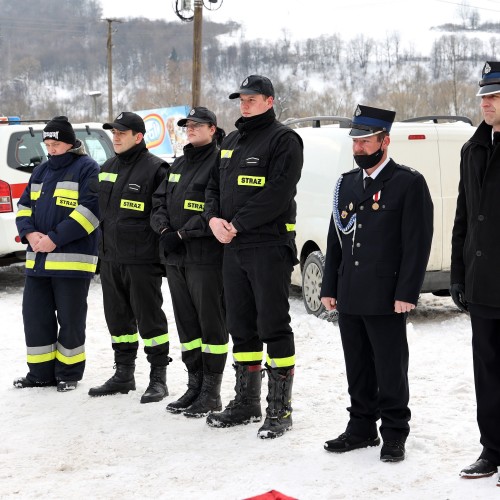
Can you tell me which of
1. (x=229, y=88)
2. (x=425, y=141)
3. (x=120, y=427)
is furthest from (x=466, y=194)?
(x=229, y=88)

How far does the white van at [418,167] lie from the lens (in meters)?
8.95

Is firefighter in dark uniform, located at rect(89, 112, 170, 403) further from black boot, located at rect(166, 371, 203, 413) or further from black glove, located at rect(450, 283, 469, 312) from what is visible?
black glove, located at rect(450, 283, 469, 312)

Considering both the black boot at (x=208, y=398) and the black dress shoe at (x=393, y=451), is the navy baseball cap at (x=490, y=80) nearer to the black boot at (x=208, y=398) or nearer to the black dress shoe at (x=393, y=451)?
the black dress shoe at (x=393, y=451)

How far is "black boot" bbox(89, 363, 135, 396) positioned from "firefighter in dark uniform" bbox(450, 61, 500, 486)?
2975 mm

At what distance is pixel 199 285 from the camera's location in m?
6.11

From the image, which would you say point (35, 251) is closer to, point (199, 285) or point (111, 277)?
point (111, 277)

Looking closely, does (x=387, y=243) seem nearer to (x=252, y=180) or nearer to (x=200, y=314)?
(x=252, y=180)

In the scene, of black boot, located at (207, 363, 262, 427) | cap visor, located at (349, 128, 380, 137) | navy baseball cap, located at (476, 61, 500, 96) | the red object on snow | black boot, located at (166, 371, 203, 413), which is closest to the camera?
the red object on snow

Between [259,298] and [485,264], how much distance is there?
5.24 feet

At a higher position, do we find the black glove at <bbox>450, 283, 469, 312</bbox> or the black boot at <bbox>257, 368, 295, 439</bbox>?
the black glove at <bbox>450, 283, 469, 312</bbox>

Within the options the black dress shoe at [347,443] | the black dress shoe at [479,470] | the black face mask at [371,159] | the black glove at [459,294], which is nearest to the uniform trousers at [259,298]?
the black dress shoe at [347,443]

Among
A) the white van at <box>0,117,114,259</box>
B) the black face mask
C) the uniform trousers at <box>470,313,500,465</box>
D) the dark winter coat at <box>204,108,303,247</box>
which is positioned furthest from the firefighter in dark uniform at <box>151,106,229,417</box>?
the white van at <box>0,117,114,259</box>

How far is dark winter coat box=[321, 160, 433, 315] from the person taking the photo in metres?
4.87

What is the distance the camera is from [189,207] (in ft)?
20.1
